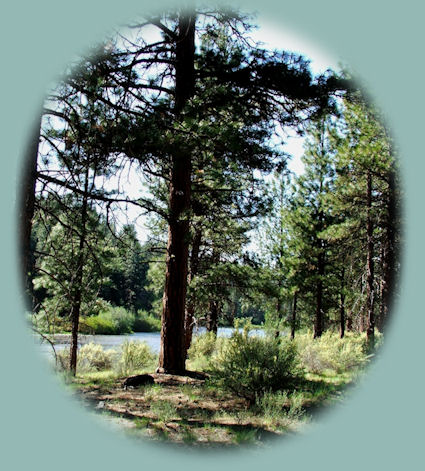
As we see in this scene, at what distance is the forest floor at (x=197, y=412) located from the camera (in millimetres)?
3947

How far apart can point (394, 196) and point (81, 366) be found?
34.0ft

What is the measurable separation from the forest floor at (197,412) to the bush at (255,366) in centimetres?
25

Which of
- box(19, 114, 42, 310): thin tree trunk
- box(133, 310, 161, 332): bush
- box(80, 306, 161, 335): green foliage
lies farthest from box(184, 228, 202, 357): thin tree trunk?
box(133, 310, 161, 332): bush

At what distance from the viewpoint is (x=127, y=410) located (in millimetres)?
4770

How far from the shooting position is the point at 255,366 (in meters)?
5.31

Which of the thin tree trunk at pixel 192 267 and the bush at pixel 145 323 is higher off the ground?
the thin tree trunk at pixel 192 267

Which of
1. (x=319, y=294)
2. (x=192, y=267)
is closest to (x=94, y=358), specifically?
(x=192, y=267)

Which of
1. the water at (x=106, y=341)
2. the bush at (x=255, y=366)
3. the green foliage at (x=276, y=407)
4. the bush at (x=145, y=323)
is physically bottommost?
the bush at (x=145, y=323)

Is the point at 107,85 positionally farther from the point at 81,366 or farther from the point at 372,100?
the point at 81,366

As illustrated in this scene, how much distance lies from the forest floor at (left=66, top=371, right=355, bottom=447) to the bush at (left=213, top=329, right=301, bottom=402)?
25 centimetres

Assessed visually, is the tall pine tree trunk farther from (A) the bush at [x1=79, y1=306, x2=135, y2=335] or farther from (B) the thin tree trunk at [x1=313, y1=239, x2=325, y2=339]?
(A) the bush at [x1=79, y1=306, x2=135, y2=335]

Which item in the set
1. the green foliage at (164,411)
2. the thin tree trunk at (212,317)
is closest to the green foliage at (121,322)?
the thin tree trunk at (212,317)

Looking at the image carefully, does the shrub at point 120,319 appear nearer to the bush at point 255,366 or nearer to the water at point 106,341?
the water at point 106,341

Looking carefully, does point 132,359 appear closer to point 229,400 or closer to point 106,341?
point 229,400
